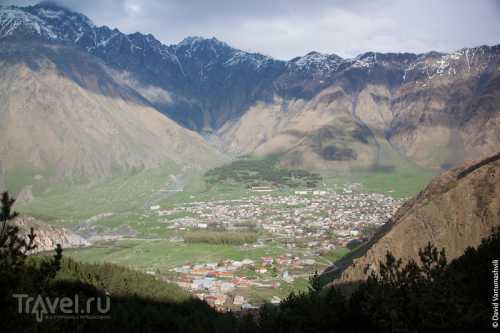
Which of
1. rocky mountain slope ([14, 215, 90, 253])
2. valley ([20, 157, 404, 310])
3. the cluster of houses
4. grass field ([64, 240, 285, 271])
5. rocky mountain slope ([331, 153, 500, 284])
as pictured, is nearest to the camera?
rocky mountain slope ([331, 153, 500, 284])

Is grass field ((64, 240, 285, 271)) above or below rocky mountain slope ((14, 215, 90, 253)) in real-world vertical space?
below

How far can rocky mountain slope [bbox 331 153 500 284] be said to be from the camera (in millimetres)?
67350

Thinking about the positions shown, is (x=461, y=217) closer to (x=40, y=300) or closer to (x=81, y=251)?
(x=40, y=300)

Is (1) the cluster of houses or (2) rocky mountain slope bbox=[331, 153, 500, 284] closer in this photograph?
(2) rocky mountain slope bbox=[331, 153, 500, 284]

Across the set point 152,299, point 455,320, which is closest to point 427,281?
point 455,320

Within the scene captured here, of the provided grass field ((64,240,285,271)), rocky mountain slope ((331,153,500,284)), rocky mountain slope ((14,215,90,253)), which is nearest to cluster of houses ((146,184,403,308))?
grass field ((64,240,285,271))

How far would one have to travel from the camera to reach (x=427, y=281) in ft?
63.3

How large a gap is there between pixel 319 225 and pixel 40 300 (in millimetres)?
140614

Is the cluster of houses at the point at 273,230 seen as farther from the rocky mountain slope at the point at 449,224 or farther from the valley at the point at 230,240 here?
the rocky mountain slope at the point at 449,224

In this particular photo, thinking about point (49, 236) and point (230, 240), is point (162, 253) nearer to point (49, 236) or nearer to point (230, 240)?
point (230, 240)

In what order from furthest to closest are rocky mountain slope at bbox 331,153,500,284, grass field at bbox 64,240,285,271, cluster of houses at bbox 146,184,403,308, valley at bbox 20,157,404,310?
Result: grass field at bbox 64,240,285,271 < valley at bbox 20,157,404,310 < cluster of houses at bbox 146,184,403,308 < rocky mountain slope at bbox 331,153,500,284

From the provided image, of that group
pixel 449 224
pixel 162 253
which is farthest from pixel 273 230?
pixel 449 224

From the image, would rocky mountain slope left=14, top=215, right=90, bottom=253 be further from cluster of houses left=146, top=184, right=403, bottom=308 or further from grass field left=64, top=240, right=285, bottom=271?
cluster of houses left=146, top=184, right=403, bottom=308

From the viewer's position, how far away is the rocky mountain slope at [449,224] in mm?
67350
